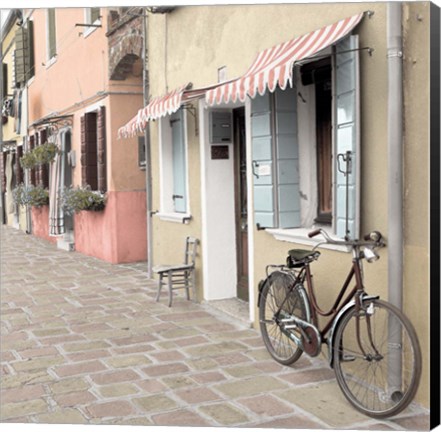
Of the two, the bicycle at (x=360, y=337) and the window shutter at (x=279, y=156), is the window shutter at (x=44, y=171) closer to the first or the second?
the window shutter at (x=279, y=156)

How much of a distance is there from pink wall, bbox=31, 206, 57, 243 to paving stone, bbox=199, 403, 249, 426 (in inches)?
440

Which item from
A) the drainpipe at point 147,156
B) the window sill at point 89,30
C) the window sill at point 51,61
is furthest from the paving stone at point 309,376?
the window sill at point 51,61

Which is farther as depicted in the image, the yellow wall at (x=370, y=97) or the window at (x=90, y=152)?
the window at (x=90, y=152)

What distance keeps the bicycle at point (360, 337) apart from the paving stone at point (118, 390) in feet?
3.88

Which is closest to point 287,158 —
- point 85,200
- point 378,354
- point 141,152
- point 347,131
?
point 347,131

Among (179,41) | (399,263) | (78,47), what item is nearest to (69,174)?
(78,47)

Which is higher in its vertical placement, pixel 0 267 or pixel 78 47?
pixel 78 47

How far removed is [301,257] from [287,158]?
1.18 metres

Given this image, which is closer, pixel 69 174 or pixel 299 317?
pixel 299 317

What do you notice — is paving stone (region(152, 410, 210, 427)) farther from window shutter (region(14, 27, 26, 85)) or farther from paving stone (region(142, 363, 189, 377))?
window shutter (region(14, 27, 26, 85))

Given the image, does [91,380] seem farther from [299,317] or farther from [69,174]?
[69,174]

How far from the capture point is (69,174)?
1341 centimetres

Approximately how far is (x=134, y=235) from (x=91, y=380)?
20.4 ft

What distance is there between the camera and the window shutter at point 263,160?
566 centimetres
